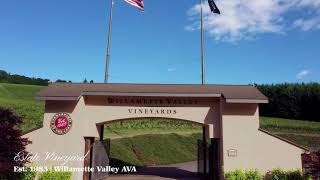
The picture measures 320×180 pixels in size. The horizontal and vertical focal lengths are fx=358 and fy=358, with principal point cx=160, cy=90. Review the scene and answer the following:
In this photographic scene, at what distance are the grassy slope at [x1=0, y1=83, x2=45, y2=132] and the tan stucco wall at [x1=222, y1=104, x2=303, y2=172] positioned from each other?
Answer: 66.0 ft

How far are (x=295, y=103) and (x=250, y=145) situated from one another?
75.2m

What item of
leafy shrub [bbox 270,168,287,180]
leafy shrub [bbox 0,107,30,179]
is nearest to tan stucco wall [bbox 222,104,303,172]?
leafy shrub [bbox 270,168,287,180]

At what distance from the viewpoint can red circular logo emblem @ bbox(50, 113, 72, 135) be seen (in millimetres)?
18719

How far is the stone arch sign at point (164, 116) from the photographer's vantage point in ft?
60.7

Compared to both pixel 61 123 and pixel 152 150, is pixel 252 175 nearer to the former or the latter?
pixel 61 123

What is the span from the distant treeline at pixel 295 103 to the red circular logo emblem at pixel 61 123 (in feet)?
248

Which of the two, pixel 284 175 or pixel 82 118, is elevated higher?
pixel 82 118

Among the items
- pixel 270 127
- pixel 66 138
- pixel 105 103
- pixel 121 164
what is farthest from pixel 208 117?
pixel 270 127

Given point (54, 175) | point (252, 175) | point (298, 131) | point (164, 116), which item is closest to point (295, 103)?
point (298, 131)

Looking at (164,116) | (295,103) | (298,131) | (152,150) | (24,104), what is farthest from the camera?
(295,103)

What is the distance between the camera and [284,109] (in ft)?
290

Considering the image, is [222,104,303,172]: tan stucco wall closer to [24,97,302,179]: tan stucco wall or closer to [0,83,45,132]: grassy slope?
[24,97,302,179]: tan stucco wall

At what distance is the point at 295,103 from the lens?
88.2 m

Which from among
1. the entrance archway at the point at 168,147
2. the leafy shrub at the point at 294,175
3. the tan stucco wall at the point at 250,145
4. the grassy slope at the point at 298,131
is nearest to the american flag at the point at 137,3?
the entrance archway at the point at 168,147
